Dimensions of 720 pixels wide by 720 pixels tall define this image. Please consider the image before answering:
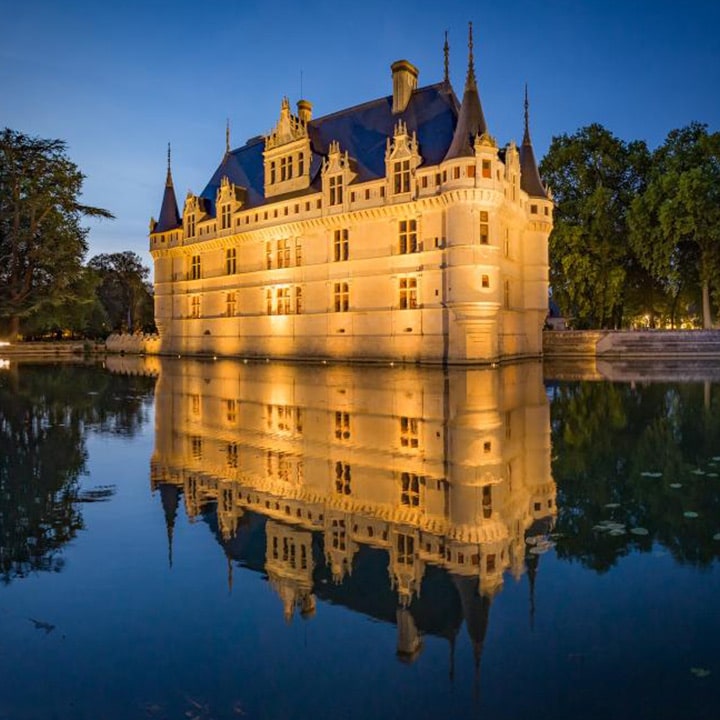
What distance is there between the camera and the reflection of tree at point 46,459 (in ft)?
19.1

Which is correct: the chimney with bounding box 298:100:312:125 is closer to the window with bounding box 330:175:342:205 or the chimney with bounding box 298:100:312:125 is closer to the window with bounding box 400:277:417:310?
the window with bounding box 330:175:342:205

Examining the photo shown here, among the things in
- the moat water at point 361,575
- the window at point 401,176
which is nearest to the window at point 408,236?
the window at point 401,176

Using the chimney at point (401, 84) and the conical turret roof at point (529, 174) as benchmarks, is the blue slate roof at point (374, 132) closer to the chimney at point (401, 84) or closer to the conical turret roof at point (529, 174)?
the chimney at point (401, 84)

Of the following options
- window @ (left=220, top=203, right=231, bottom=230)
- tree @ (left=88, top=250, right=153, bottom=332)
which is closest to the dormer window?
window @ (left=220, top=203, right=231, bottom=230)

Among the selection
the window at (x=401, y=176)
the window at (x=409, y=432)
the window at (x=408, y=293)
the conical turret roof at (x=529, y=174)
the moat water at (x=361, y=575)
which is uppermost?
the conical turret roof at (x=529, y=174)

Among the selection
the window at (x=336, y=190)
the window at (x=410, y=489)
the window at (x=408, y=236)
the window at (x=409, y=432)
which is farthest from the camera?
the window at (x=336, y=190)

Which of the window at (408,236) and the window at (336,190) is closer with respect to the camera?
the window at (408,236)

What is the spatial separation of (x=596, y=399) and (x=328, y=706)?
15.3 metres

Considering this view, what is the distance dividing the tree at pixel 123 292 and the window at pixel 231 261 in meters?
46.6

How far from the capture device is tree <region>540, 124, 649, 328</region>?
44.7 metres

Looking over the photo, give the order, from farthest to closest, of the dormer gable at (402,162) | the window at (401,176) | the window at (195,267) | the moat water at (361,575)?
the window at (195,267)
the window at (401,176)
the dormer gable at (402,162)
the moat water at (361,575)

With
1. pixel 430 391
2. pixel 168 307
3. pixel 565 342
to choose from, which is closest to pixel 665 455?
pixel 430 391

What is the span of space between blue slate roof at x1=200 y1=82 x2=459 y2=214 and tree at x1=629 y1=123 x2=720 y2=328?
57.2 feet

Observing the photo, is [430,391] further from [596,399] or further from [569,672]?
[569,672]
